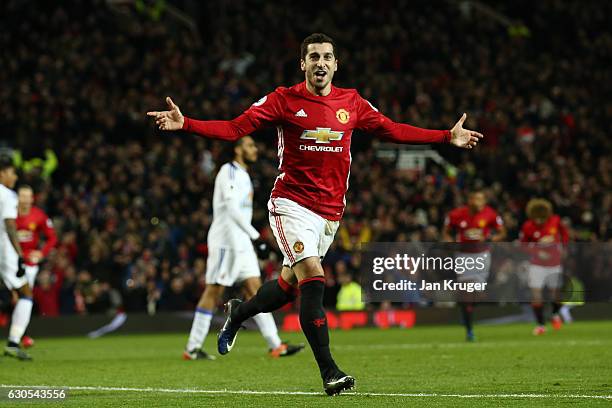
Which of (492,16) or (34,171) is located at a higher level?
(492,16)

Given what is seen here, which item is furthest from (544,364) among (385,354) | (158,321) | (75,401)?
(158,321)

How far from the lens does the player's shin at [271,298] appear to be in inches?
352

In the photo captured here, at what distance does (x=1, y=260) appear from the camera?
46.2ft

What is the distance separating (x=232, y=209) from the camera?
13000 mm

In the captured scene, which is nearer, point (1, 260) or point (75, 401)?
point (75, 401)

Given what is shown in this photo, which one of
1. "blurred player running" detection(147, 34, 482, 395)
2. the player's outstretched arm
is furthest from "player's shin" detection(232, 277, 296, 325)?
the player's outstretched arm

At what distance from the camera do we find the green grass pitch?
26.1 ft

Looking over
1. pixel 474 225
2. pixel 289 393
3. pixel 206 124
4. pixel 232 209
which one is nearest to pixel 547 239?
pixel 474 225

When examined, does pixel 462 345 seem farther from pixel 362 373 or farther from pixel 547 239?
pixel 362 373

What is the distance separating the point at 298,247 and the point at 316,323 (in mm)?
581

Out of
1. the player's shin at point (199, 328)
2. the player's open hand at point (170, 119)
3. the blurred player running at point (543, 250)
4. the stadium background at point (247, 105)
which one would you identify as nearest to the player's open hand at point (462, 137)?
the player's open hand at point (170, 119)

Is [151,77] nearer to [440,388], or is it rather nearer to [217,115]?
[217,115]

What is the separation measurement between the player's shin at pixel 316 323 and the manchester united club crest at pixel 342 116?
1176mm

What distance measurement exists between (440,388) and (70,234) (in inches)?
570
